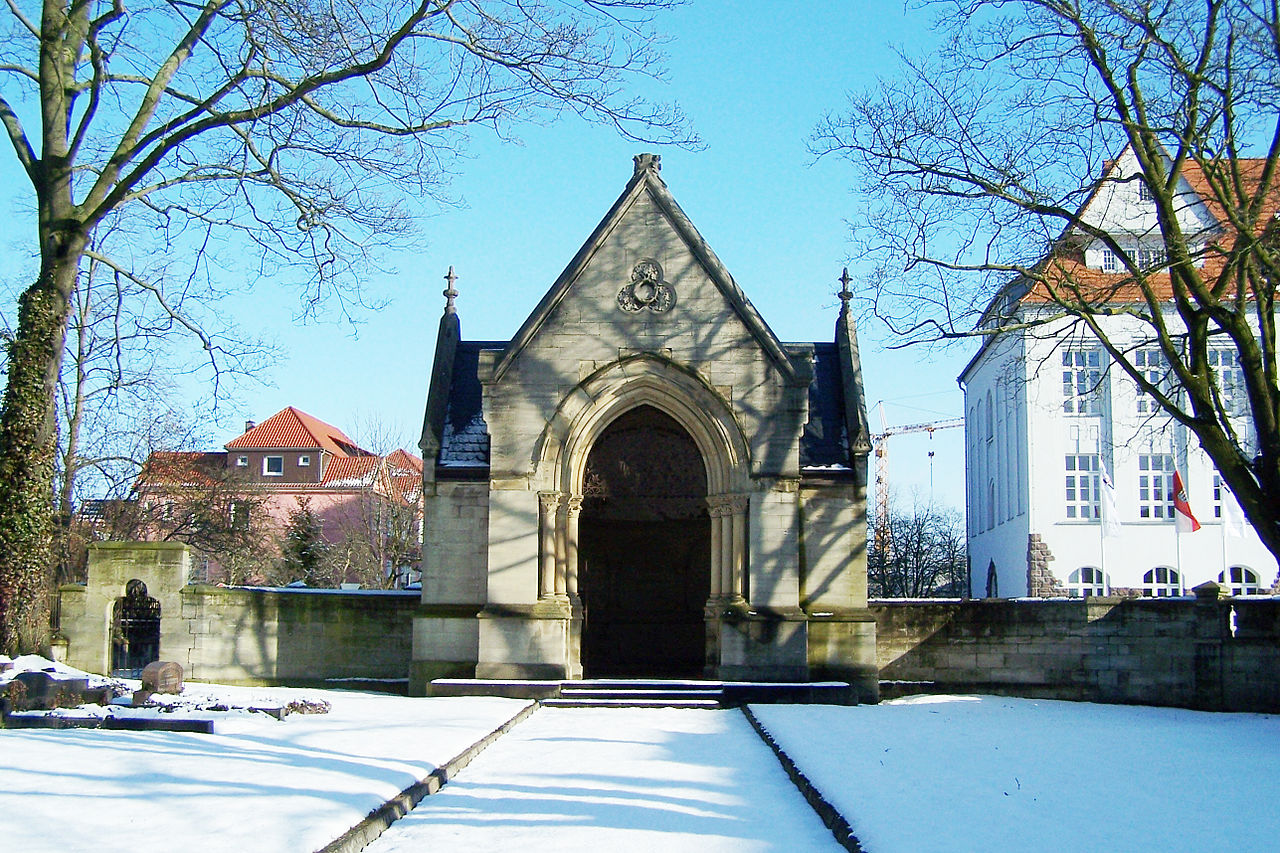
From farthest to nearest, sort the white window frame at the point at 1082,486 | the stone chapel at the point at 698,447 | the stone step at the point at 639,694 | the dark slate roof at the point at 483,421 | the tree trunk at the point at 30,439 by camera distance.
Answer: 1. the white window frame at the point at 1082,486
2. the dark slate roof at the point at 483,421
3. the stone chapel at the point at 698,447
4. the stone step at the point at 639,694
5. the tree trunk at the point at 30,439

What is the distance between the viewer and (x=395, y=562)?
46.2 m

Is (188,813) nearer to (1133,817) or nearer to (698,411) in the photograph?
(1133,817)

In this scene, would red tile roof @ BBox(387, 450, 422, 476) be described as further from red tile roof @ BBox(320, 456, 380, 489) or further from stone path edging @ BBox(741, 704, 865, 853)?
stone path edging @ BBox(741, 704, 865, 853)

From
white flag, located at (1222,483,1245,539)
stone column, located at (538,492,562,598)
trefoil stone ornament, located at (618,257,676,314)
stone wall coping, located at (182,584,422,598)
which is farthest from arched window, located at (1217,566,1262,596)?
stone wall coping, located at (182,584,422,598)

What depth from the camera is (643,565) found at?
25094 millimetres

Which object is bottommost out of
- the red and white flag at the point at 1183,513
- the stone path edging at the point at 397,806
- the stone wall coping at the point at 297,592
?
the stone path edging at the point at 397,806

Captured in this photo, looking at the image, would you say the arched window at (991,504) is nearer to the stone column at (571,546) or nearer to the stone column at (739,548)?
the stone column at (739,548)

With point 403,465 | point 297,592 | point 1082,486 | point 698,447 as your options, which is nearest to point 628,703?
point 698,447

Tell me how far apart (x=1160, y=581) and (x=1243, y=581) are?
8.87 feet

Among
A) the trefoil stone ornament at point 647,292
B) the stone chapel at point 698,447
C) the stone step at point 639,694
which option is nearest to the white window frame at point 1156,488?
the stone chapel at point 698,447

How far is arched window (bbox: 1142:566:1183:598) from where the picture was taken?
45.2 meters

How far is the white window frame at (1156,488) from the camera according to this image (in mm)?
45938

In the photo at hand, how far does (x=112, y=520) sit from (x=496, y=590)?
20.6 metres

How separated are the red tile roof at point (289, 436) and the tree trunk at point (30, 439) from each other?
53069 millimetres
